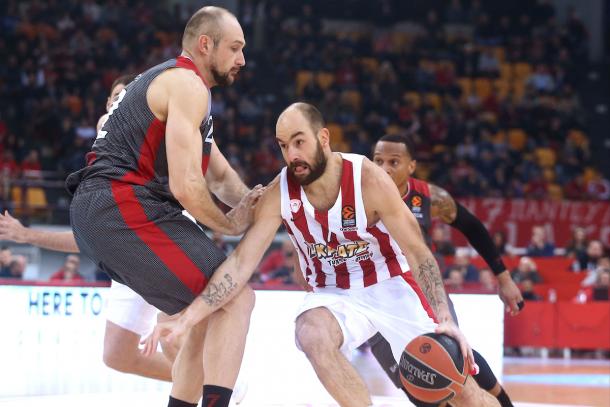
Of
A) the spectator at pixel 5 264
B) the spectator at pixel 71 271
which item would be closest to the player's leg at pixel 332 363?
the spectator at pixel 71 271

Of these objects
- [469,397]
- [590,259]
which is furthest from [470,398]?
[590,259]

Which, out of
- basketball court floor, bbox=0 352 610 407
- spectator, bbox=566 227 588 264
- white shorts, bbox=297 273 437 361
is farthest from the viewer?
spectator, bbox=566 227 588 264

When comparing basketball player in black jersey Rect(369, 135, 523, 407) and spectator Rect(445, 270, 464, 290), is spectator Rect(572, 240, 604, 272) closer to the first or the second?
spectator Rect(445, 270, 464, 290)

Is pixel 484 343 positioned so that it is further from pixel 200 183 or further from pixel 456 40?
pixel 456 40

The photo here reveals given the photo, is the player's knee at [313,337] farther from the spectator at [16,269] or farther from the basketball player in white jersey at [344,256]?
the spectator at [16,269]

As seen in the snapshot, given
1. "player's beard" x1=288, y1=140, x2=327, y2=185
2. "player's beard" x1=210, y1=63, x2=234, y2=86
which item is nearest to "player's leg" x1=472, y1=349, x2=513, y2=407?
"player's beard" x1=288, y1=140, x2=327, y2=185

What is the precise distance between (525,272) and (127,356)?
30.2ft

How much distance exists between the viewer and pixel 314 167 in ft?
16.3

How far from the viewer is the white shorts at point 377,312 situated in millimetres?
5105

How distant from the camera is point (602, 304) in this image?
13.2 meters

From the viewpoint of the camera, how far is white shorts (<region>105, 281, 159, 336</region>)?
5.75 metres

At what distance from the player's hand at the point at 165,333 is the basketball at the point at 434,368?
1001 mm

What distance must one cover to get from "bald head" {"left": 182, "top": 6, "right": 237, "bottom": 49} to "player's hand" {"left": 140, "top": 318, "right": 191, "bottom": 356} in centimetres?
125

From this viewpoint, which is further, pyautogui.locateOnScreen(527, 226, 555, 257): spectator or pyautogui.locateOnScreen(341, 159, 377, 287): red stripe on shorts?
pyautogui.locateOnScreen(527, 226, 555, 257): spectator
